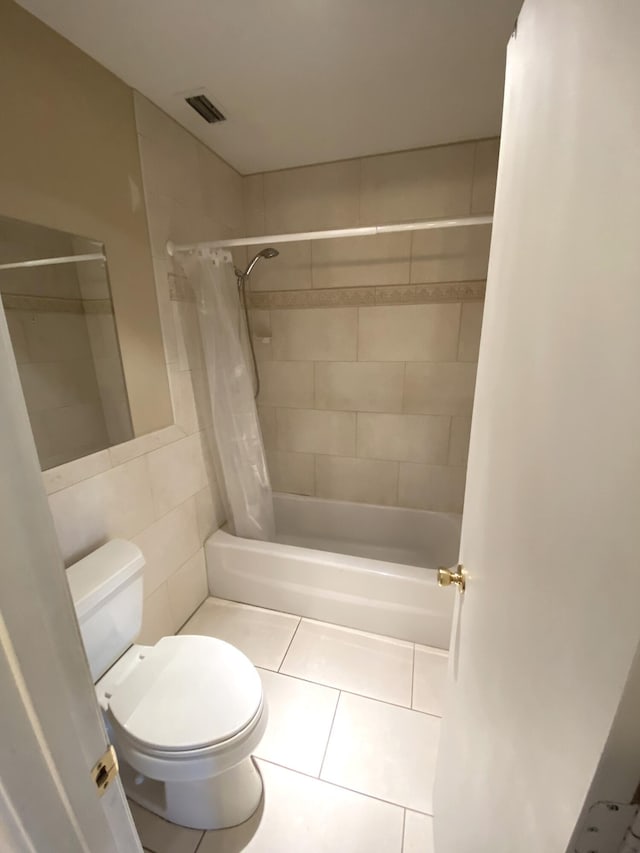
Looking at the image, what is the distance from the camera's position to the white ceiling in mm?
1019

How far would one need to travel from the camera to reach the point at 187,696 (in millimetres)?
1027

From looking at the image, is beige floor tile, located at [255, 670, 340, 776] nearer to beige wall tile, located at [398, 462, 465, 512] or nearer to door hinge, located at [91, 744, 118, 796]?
door hinge, located at [91, 744, 118, 796]

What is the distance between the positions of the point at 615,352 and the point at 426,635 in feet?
5.63

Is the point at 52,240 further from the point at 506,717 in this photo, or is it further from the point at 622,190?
the point at 506,717

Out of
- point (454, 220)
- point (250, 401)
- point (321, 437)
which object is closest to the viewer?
point (454, 220)

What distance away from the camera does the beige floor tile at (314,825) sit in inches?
40.6

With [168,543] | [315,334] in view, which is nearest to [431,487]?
[315,334]

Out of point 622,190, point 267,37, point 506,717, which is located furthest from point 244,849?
point 267,37

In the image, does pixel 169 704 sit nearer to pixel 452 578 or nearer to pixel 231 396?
pixel 452 578

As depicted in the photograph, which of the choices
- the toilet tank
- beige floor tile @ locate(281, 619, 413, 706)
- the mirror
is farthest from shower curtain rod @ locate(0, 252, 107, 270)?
beige floor tile @ locate(281, 619, 413, 706)

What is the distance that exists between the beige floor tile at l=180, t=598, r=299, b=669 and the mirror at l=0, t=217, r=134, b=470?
41.7 inches

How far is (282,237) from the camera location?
5.14 ft

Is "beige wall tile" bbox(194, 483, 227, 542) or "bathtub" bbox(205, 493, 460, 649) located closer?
"bathtub" bbox(205, 493, 460, 649)

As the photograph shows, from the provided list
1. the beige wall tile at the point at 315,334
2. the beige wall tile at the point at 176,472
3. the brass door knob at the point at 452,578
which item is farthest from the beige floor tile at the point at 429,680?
the beige wall tile at the point at 315,334
